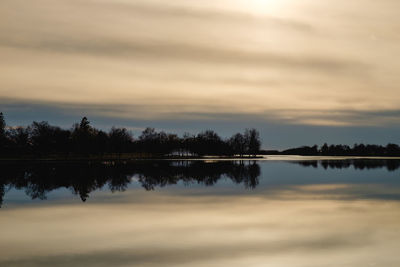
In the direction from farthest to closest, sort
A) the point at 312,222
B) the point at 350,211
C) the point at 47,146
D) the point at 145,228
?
the point at 47,146
the point at 350,211
the point at 312,222
the point at 145,228

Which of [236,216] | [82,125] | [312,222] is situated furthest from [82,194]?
[82,125]

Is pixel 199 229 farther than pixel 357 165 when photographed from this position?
No

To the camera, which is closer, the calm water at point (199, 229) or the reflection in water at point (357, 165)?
the calm water at point (199, 229)

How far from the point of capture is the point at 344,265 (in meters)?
16.4

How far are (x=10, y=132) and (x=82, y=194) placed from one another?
151734mm

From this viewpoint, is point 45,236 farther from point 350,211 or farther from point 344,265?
point 350,211

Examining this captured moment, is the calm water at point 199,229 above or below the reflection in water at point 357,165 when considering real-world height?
below

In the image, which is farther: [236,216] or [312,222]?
[236,216]

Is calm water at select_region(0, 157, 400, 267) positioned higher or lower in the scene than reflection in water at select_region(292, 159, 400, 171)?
lower

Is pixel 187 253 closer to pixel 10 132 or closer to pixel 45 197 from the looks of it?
pixel 45 197

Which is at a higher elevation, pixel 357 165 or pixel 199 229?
pixel 357 165

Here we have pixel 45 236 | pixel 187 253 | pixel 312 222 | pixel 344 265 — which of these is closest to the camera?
pixel 344 265

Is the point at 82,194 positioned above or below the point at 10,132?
below

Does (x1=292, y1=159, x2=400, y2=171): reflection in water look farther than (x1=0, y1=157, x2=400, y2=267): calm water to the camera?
Yes
